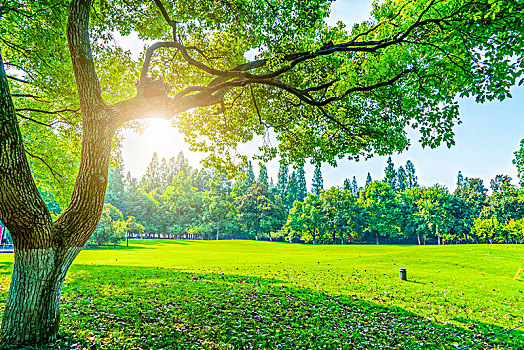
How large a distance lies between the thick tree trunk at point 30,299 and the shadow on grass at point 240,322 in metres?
0.51

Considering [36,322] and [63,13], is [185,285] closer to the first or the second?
[36,322]

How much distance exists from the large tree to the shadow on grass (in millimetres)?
1799

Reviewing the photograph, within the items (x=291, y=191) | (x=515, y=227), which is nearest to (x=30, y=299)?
(x=515, y=227)

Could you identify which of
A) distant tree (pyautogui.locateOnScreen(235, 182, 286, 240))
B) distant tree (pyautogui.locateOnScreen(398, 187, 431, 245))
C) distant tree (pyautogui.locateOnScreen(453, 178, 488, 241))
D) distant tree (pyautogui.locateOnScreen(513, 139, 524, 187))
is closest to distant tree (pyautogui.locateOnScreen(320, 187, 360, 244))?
distant tree (pyautogui.locateOnScreen(235, 182, 286, 240))

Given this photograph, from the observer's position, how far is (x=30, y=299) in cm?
479

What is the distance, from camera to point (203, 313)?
25.0 feet

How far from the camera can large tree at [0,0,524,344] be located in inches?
191

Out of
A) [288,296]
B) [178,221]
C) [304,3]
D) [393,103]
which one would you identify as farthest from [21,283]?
[178,221]

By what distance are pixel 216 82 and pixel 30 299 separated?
22.6 feet

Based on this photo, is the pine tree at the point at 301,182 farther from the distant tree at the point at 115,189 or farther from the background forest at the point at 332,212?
the distant tree at the point at 115,189

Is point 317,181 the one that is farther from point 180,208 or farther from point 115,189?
point 115,189

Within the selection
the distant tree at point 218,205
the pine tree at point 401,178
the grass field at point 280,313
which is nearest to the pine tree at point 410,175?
the pine tree at point 401,178

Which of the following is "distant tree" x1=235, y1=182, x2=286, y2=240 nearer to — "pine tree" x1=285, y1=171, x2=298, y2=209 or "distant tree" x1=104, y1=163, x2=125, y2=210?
"pine tree" x1=285, y1=171, x2=298, y2=209

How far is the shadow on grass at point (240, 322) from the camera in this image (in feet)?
18.9
